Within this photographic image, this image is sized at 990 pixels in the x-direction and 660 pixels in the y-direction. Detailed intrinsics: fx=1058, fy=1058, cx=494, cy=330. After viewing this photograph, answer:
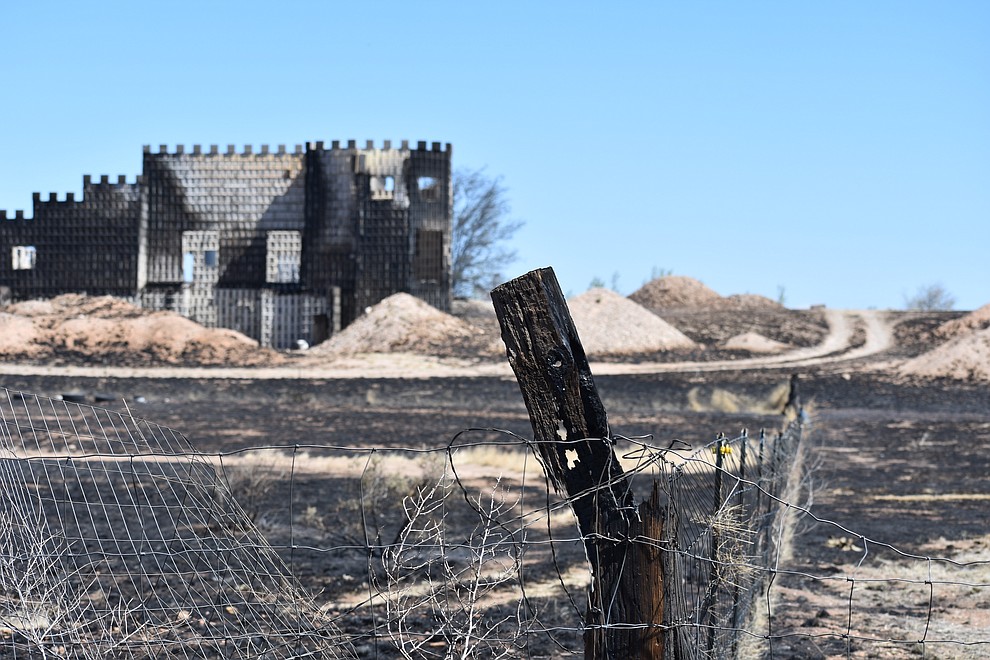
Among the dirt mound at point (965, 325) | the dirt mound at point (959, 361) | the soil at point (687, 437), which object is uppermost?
the dirt mound at point (965, 325)

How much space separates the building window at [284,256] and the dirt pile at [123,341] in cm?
511

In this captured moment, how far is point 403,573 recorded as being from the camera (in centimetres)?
841

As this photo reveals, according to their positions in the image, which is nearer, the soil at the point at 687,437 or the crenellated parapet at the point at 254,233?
the soil at the point at 687,437

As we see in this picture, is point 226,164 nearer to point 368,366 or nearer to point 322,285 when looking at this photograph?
point 322,285

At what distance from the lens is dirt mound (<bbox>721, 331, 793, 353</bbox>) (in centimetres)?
4078

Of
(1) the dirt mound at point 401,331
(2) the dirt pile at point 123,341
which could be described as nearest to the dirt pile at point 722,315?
(1) the dirt mound at point 401,331

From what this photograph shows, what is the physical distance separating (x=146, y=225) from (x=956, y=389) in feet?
108

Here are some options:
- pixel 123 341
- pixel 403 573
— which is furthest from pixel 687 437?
pixel 123 341

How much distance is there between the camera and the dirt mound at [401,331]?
38938 millimetres

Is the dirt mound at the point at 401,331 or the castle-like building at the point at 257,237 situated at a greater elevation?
the castle-like building at the point at 257,237

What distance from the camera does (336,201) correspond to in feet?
146

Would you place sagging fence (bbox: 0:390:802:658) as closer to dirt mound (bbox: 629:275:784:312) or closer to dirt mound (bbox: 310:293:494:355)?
dirt mound (bbox: 310:293:494:355)

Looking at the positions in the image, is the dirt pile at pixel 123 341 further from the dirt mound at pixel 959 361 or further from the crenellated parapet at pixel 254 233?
the dirt mound at pixel 959 361

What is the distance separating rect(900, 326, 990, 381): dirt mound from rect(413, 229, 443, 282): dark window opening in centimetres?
1869
